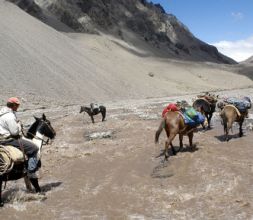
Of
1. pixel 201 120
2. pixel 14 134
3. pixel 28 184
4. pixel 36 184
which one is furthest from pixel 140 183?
pixel 201 120

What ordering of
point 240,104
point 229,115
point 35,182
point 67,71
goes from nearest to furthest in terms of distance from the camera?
point 35,182 < point 229,115 < point 240,104 < point 67,71

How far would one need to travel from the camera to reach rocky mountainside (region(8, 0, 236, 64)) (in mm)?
125375

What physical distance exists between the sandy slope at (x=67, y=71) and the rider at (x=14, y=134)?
37.6m

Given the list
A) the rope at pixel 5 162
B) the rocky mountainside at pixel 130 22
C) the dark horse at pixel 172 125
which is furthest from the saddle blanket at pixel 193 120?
the rocky mountainside at pixel 130 22

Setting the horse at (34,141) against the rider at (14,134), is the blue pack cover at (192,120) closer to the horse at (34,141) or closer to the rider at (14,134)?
the horse at (34,141)

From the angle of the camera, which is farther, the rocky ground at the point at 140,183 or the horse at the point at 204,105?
the horse at the point at 204,105

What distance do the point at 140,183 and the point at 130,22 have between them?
14131 centimetres

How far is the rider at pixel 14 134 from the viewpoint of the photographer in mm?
11492

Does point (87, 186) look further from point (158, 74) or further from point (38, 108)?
point (158, 74)

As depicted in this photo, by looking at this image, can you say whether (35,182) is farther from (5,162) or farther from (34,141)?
(5,162)

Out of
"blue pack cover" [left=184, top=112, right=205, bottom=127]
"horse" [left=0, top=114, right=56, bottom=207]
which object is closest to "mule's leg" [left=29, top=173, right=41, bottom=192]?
"horse" [left=0, top=114, right=56, bottom=207]

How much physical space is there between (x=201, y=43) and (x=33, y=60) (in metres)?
128

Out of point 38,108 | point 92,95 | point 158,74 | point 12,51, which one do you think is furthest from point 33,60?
point 158,74

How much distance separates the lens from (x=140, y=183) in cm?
1338
